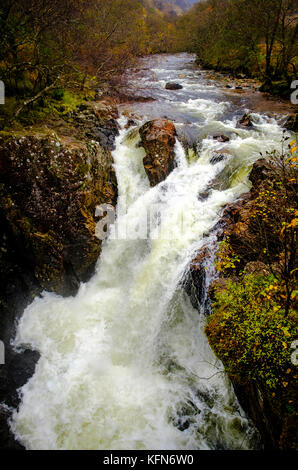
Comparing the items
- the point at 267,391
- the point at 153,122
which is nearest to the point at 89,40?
the point at 153,122

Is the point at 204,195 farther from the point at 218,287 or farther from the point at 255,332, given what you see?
the point at 255,332

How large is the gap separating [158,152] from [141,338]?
5.95m

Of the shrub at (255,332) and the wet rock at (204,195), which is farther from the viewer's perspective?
the wet rock at (204,195)

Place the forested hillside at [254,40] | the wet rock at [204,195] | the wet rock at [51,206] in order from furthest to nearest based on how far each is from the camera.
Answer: the forested hillside at [254,40]
the wet rock at [204,195]
the wet rock at [51,206]

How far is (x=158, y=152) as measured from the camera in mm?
8422

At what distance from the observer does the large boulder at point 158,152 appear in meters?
8.27

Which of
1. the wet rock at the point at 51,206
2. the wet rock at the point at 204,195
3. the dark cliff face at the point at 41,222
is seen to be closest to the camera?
the dark cliff face at the point at 41,222

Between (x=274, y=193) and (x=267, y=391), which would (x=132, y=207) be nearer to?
(x=274, y=193)

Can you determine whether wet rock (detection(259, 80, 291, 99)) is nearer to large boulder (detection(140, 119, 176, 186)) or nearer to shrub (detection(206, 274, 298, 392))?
large boulder (detection(140, 119, 176, 186))

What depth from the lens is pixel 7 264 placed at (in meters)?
5.98

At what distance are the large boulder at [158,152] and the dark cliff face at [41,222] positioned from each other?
2053mm

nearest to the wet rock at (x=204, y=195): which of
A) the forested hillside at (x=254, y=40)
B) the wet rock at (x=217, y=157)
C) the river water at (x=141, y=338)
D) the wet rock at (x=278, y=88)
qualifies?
the river water at (x=141, y=338)

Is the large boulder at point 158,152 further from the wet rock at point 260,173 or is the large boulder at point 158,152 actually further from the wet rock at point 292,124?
the wet rock at point 292,124

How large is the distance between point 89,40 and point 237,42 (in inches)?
562
